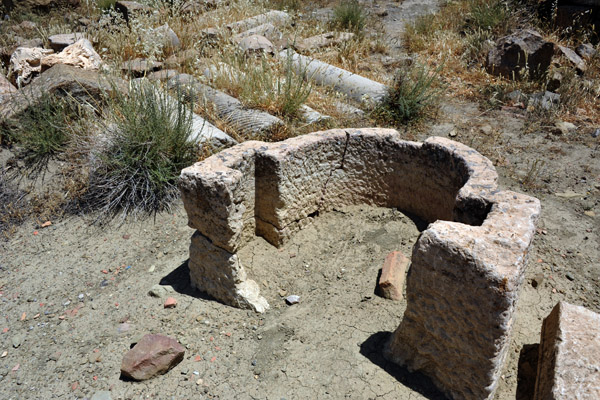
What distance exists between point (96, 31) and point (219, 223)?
18.7ft

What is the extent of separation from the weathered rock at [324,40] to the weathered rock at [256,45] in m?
0.66

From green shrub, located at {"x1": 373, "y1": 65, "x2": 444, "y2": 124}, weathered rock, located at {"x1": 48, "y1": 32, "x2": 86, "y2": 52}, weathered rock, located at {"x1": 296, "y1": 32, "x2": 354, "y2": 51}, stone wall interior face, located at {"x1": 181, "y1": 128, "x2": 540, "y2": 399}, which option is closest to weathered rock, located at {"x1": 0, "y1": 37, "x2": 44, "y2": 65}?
weathered rock, located at {"x1": 48, "y1": 32, "x2": 86, "y2": 52}

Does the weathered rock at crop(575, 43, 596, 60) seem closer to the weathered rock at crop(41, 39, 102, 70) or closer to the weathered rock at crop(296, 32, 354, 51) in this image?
the weathered rock at crop(296, 32, 354, 51)

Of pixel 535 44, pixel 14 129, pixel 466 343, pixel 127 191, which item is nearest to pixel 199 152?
pixel 127 191

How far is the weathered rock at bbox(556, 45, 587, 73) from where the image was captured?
6289mm

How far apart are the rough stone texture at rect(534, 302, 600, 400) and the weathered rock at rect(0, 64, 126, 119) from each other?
4412mm

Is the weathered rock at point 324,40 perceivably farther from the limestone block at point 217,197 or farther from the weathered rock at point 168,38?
the limestone block at point 217,197

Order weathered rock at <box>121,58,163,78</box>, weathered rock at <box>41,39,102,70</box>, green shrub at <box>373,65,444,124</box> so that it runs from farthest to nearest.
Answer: weathered rock at <box>121,58,163,78</box> → weathered rock at <box>41,39,102,70</box> → green shrub at <box>373,65,444,124</box>

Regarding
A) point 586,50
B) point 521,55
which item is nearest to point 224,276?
point 521,55

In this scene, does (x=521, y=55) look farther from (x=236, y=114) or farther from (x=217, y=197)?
(x=217, y=197)

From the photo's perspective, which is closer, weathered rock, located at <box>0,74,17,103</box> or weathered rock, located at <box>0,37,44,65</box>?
weathered rock, located at <box>0,74,17,103</box>

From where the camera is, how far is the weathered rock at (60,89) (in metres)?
4.73

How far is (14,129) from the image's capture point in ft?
15.6

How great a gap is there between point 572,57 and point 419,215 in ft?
Answer: 15.0
